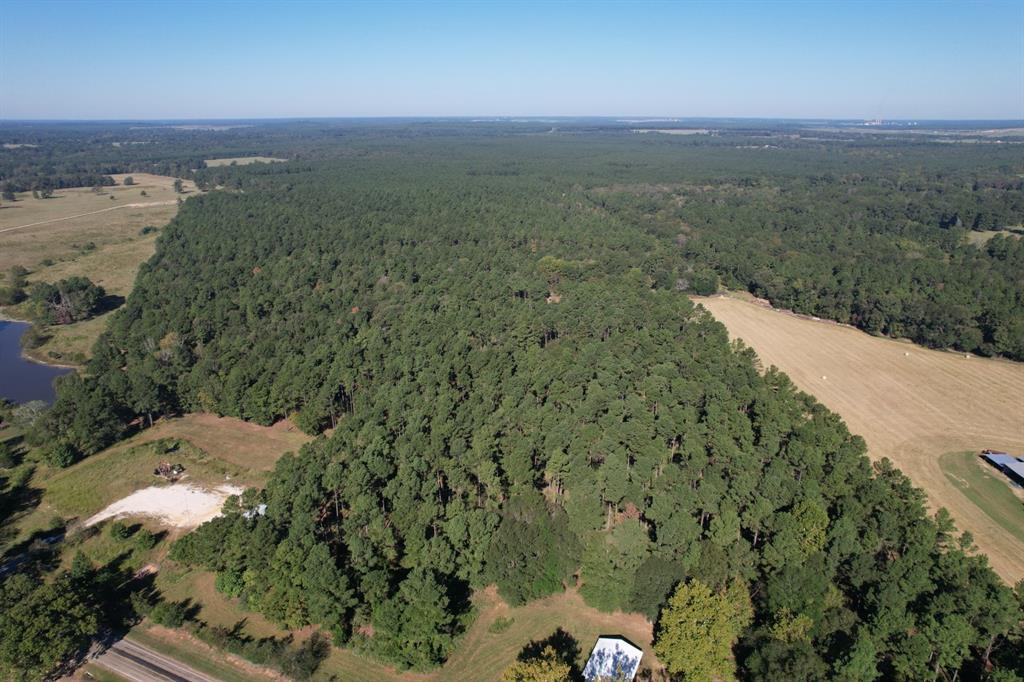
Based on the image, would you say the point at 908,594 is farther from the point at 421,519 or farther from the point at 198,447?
the point at 198,447

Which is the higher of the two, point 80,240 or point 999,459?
point 80,240

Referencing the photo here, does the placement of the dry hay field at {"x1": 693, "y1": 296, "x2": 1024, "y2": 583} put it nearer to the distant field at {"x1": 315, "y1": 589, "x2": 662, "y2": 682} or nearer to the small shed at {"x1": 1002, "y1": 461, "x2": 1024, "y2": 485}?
the small shed at {"x1": 1002, "y1": 461, "x2": 1024, "y2": 485}

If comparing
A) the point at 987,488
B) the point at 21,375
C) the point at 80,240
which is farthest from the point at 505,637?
the point at 80,240

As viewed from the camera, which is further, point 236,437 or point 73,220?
point 73,220

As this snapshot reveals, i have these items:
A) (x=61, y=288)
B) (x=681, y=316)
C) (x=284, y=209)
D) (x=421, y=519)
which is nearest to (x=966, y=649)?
(x=421, y=519)

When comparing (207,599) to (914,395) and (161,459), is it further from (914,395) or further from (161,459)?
(914,395)

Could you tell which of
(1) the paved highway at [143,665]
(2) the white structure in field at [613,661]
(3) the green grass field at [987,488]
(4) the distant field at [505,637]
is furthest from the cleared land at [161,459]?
(3) the green grass field at [987,488]

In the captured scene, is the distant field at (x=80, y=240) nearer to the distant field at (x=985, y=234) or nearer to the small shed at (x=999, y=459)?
the small shed at (x=999, y=459)
